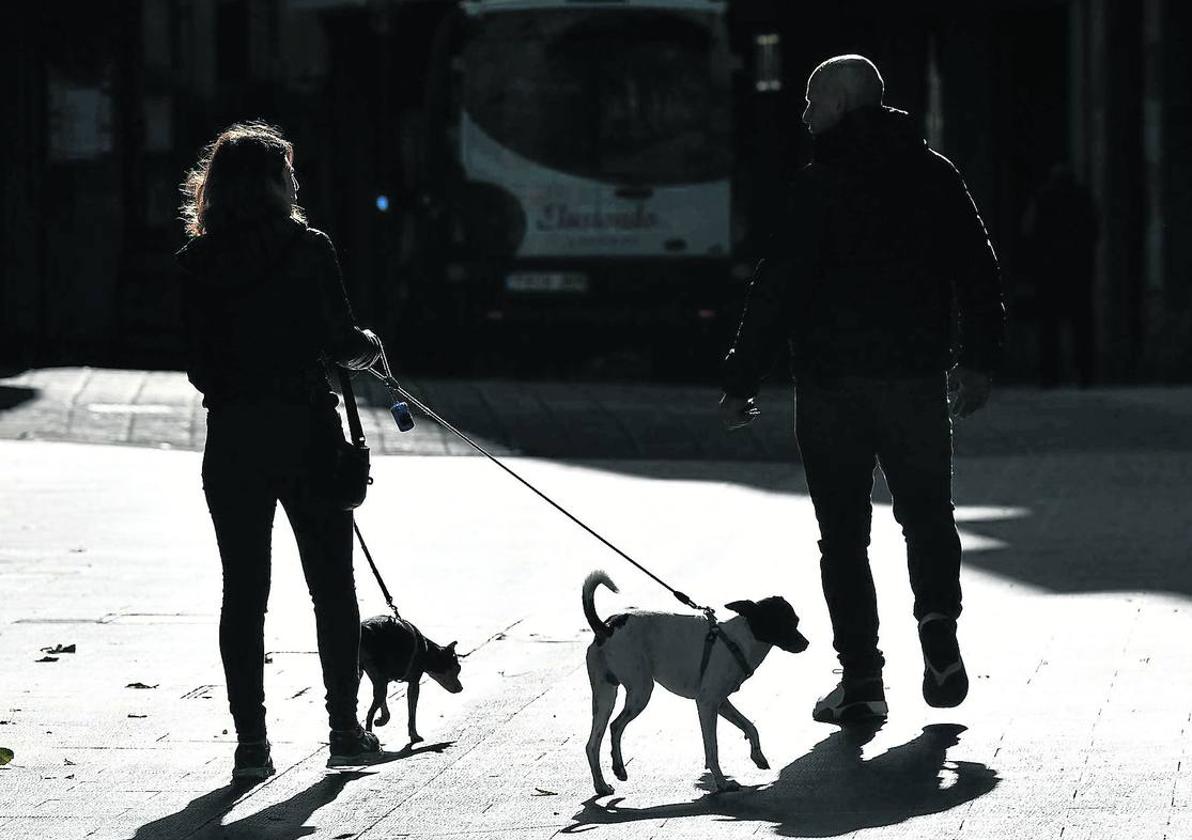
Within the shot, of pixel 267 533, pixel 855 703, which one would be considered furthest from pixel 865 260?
pixel 267 533

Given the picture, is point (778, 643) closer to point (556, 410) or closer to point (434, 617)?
point (434, 617)

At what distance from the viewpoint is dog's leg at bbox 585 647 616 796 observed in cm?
595

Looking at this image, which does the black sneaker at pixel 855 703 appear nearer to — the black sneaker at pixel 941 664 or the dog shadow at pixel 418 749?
the black sneaker at pixel 941 664

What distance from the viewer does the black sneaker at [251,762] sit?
6227 mm

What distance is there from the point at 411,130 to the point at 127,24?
4.05 metres

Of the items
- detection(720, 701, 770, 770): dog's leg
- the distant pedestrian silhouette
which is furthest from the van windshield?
detection(720, 701, 770, 770): dog's leg

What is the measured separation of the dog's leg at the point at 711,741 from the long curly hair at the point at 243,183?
4.97 ft

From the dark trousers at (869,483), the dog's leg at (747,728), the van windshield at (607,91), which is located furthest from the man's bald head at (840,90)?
the van windshield at (607,91)

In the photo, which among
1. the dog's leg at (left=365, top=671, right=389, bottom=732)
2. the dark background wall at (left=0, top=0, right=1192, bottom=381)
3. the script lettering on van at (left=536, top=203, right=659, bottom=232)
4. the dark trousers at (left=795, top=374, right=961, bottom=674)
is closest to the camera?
the dog's leg at (left=365, top=671, right=389, bottom=732)

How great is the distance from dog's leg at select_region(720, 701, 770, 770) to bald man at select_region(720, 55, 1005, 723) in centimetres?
74

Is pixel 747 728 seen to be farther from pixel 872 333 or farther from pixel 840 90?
pixel 840 90

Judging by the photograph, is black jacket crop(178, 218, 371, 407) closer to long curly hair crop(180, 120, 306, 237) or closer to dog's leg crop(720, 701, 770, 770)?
long curly hair crop(180, 120, 306, 237)

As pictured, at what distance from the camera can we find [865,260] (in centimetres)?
679

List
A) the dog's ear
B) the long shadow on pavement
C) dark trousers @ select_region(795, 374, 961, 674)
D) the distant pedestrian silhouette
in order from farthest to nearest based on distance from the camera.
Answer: the distant pedestrian silhouette, dark trousers @ select_region(795, 374, 961, 674), the dog's ear, the long shadow on pavement
